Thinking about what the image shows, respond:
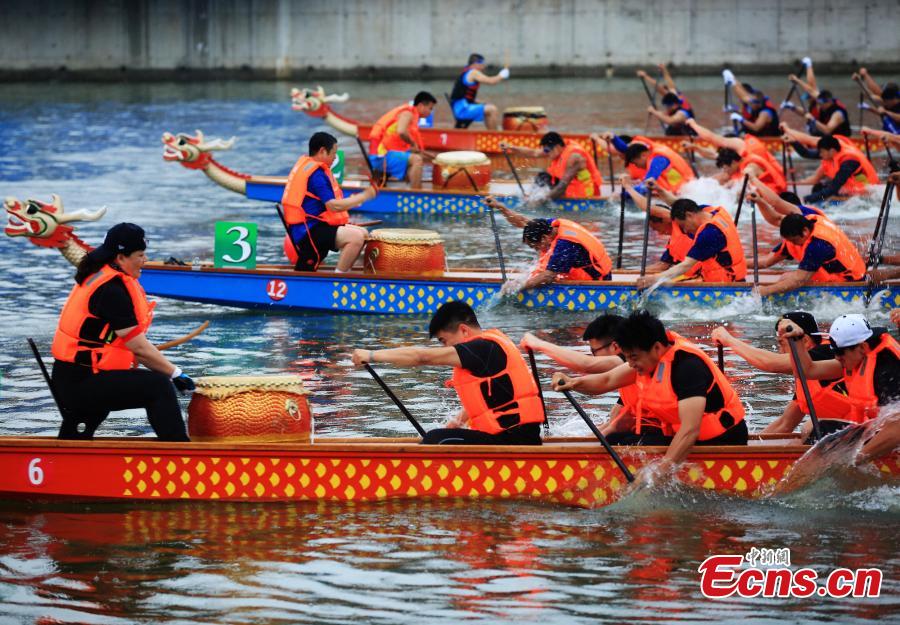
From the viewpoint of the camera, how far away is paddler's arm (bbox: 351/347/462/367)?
862 centimetres

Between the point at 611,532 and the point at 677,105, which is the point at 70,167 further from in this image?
the point at 611,532

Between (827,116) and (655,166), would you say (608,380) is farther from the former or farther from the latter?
(827,116)

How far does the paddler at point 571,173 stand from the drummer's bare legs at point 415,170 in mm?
1244

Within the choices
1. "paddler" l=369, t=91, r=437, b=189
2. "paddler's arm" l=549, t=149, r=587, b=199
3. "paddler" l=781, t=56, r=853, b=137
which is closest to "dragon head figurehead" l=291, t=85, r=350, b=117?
"paddler" l=369, t=91, r=437, b=189

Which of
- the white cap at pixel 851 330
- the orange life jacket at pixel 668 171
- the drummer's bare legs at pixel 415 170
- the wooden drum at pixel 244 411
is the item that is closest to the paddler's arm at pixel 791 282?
the orange life jacket at pixel 668 171

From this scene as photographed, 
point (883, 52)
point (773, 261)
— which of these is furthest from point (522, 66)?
point (773, 261)

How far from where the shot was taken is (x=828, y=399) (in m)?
9.33

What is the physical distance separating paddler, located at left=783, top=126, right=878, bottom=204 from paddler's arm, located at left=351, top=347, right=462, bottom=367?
1130 cm

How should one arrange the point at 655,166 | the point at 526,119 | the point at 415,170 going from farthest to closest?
the point at 526,119
the point at 415,170
the point at 655,166

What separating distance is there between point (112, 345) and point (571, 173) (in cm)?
1165

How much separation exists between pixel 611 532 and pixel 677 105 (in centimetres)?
1683

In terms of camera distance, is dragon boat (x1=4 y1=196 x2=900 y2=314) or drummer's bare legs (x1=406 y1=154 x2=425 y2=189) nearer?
dragon boat (x1=4 y1=196 x2=900 y2=314)

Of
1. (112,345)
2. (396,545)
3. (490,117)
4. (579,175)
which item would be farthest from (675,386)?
(490,117)

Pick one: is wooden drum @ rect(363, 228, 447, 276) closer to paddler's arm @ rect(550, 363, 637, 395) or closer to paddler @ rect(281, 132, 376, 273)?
paddler @ rect(281, 132, 376, 273)
